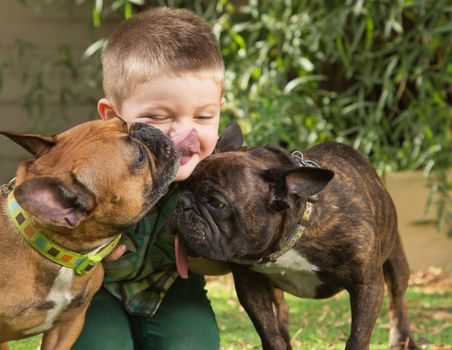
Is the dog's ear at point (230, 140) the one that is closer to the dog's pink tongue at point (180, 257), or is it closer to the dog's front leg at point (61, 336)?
the dog's pink tongue at point (180, 257)

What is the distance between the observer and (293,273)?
417 centimetres

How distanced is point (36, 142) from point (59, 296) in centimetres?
59

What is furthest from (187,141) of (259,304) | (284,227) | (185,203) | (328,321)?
(328,321)

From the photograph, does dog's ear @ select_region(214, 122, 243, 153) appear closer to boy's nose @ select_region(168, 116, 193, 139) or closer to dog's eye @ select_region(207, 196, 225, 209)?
boy's nose @ select_region(168, 116, 193, 139)

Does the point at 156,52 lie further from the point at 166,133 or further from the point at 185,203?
the point at 185,203

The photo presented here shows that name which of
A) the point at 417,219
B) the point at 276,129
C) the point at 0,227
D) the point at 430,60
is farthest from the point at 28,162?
the point at 430,60

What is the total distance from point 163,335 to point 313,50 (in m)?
3.95

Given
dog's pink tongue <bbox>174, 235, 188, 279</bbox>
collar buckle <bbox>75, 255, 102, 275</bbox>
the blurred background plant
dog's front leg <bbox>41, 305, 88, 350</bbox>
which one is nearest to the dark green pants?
dog's front leg <bbox>41, 305, 88, 350</bbox>

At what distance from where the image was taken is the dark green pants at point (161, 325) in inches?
169

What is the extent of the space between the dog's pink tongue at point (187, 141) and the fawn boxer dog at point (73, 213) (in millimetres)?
316

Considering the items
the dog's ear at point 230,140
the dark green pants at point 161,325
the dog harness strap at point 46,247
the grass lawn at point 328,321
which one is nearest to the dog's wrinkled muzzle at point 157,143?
the dog harness strap at point 46,247

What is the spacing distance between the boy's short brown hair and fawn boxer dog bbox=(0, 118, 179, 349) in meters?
0.49

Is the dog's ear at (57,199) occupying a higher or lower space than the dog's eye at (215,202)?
higher

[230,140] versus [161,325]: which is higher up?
[230,140]
